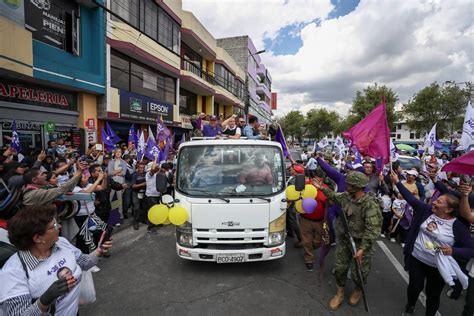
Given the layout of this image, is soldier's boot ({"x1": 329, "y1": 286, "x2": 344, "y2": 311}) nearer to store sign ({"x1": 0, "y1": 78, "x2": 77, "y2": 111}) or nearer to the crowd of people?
the crowd of people

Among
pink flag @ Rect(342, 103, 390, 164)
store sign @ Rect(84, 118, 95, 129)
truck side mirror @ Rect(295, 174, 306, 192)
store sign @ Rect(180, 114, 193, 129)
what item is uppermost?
store sign @ Rect(180, 114, 193, 129)

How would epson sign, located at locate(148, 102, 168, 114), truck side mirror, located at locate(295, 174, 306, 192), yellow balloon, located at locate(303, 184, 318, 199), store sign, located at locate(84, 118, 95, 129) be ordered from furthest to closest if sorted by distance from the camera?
epson sign, located at locate(148, 102, 168, 114) < store sign, located at locate(84, 118, 95, 129) < yellow balloon, located at locate(303, 184, 318, 199) < truck side mirror, located at locate(295, 174, 306, 192)

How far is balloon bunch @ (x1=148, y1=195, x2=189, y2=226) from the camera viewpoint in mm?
3889

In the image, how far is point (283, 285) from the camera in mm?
3947

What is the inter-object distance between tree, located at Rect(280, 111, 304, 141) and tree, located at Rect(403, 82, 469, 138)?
140ft

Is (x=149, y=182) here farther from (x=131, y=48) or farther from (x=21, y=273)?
(x=131, y=48)

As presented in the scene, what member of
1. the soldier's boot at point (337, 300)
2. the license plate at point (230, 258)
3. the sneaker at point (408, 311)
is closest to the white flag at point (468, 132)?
the sneaker at point (408, 311)

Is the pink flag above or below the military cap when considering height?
above

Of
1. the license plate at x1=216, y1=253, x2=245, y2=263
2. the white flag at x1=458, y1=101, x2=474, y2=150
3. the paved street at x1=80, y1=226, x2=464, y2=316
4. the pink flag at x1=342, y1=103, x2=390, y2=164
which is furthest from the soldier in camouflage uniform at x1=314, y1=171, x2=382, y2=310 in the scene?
the white flag at x1=458, y1=101, x2=474, y2=150

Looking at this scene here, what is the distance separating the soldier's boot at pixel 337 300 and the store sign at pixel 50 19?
12264 millimetres

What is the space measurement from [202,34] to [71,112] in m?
13.9

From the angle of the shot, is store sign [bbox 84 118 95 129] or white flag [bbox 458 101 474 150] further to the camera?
store sign [bbox 84 118 95 129]

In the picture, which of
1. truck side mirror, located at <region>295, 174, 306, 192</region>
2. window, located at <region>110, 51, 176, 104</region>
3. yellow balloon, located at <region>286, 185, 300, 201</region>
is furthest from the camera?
window, located at <region>110, 51, 176, 104</region>

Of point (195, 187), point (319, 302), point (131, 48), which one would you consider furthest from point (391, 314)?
point (131, 48)
